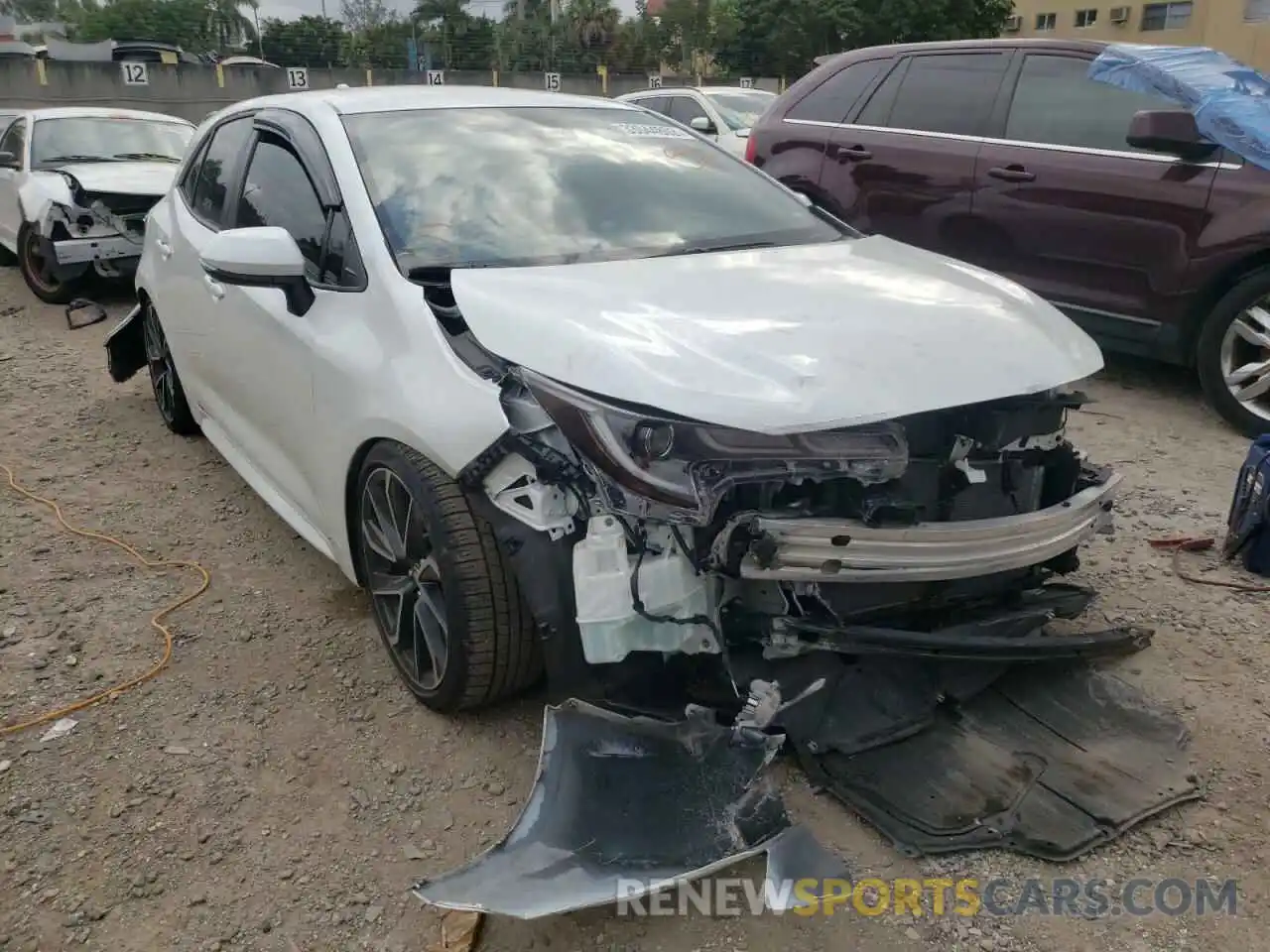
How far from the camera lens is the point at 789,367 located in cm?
224

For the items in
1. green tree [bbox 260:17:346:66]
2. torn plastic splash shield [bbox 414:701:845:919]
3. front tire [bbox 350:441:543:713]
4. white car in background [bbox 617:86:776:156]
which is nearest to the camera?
torn plastic splash shield [bbox 414:701:845:919]

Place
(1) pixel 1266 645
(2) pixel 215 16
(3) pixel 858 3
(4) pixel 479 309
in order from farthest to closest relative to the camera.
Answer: (2) pixel 215 16 < (3) pixel 858 3 < (1) pixel 1266 645 < (4) pixel 479 309

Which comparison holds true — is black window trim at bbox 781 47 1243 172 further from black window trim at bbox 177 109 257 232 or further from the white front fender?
the white front fender

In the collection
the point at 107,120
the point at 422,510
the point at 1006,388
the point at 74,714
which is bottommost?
the point at 74,714

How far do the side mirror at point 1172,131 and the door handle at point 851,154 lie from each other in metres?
1.64

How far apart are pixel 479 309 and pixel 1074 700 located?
192 cm

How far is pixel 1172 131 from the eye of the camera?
15.9ft

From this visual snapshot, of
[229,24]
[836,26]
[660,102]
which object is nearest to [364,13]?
[229,24]

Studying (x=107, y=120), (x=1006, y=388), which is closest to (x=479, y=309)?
(x=1006, y=388)

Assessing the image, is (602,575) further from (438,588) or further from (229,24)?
(229,24)

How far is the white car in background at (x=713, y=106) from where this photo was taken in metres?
11.1

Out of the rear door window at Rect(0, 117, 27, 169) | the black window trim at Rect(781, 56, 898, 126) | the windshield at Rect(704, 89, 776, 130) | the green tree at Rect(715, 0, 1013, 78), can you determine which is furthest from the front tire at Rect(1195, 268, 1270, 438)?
the green tree at Rect(715, 0, 1013, 78)

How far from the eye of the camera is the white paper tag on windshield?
3.70 m

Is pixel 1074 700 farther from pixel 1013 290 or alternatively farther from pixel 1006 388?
pixel 1013 290
